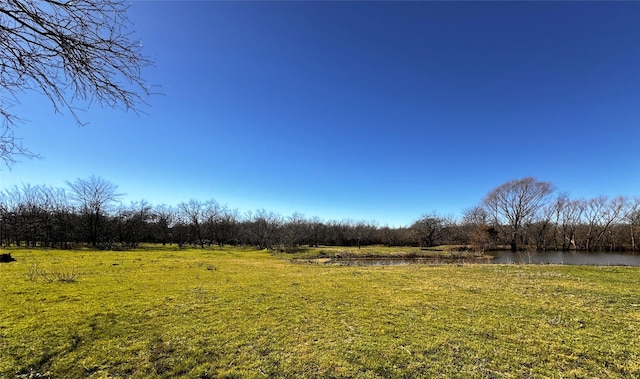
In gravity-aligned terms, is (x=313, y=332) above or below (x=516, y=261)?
above

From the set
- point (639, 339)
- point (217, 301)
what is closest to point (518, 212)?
point (639, 339)

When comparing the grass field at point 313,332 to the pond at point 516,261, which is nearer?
the grass field at point 313,332

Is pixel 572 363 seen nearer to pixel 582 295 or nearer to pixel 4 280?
pixel 582 295

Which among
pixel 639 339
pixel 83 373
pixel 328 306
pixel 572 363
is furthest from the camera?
pixel 328 306

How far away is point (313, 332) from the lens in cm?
601

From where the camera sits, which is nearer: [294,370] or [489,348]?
[294,370]

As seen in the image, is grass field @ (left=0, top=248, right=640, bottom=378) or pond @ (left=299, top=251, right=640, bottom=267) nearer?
grass field @ (left=0, top=248, right=640, bottom=378)

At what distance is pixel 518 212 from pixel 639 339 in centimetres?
5396

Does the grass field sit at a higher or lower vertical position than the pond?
higher

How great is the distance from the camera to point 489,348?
16.8 feet

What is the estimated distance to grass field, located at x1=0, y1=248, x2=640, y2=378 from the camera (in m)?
4.43

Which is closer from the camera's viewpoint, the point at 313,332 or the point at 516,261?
the point at 313,332

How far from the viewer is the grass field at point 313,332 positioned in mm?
4426

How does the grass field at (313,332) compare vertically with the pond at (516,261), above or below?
above
